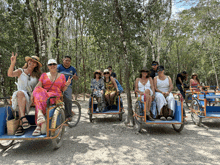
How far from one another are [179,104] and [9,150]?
13.9ft

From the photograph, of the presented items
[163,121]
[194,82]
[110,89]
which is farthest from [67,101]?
[194,82]

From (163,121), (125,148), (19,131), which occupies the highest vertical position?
(19,131)

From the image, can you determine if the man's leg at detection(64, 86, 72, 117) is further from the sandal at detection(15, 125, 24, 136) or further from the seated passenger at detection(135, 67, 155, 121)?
the seated passenger at detection(135, 67, 155, 121)

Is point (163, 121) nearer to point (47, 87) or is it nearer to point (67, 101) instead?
point (67, 101)

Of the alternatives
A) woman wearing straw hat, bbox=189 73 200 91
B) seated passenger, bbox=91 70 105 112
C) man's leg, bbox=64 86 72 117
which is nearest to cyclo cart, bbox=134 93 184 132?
seated passenger, bbox=91 70 105 112

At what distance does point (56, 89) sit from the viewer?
4.05 meters

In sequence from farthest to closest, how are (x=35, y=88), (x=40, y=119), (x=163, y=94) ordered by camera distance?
(x=163, y=94) < (x=35, y=88) < (x=40, y=119)

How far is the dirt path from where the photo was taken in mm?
3123

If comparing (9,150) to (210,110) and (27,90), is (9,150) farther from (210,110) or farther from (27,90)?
(210,110)

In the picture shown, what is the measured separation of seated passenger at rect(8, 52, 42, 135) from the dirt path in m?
0.63

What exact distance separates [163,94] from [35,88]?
3586mm

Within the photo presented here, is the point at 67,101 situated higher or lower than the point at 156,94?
lower

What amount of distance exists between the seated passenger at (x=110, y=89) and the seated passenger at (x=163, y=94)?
5.60 feet

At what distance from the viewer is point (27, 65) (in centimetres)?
425
